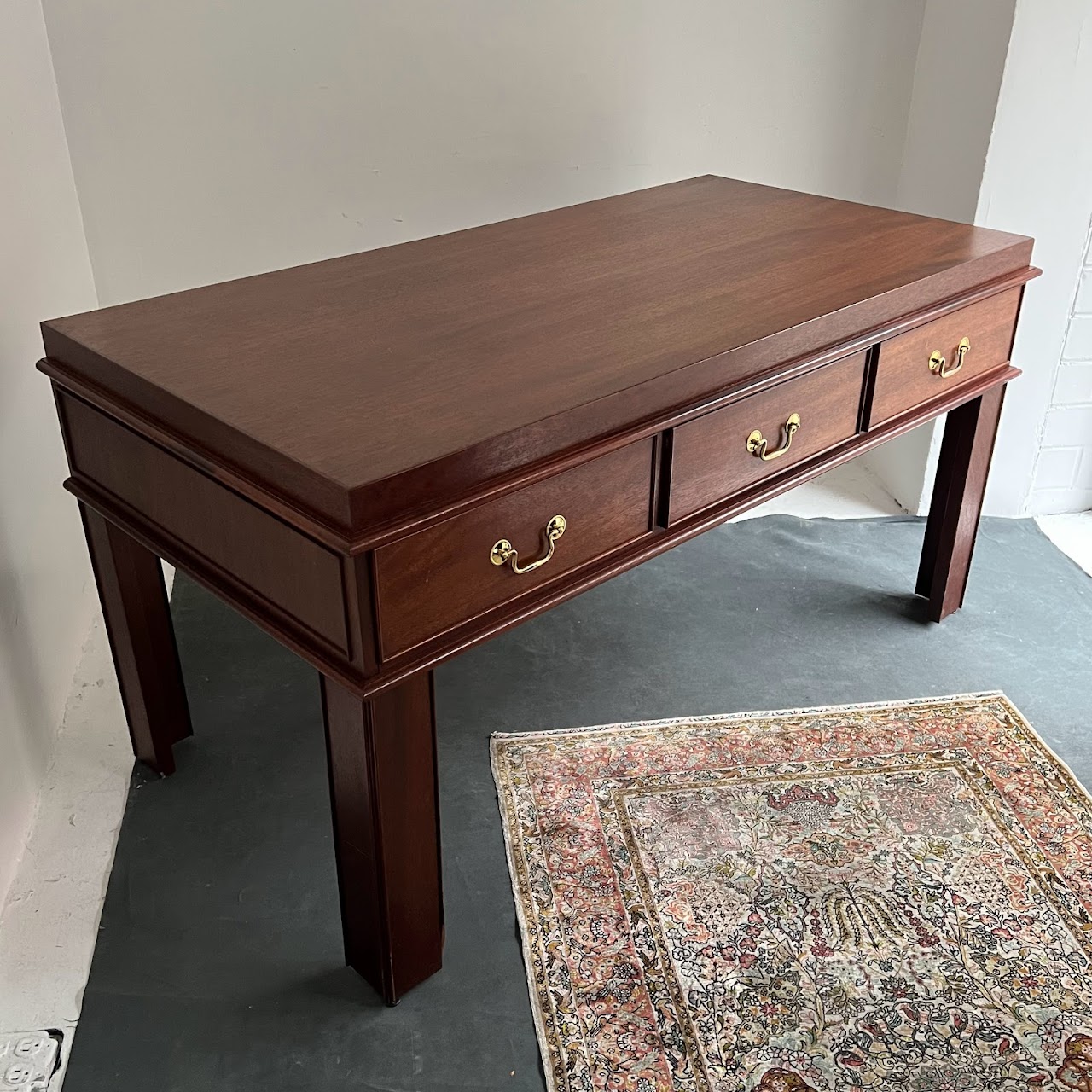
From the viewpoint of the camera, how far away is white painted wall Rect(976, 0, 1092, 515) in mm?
2271

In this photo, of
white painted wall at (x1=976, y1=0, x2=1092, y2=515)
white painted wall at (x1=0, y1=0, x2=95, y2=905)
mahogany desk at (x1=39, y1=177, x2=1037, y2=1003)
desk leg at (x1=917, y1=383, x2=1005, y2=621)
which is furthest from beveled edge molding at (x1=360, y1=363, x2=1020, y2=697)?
white painted wall at (x1=0, y1=0, x2=95, y2=905)

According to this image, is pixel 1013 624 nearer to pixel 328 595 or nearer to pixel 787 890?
pixel 787 890

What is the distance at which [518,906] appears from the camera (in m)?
1.63

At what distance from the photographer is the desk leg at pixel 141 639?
1690mm

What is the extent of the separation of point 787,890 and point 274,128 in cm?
169

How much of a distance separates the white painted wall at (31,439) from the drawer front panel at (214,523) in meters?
0.39

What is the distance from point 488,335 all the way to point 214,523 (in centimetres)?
43

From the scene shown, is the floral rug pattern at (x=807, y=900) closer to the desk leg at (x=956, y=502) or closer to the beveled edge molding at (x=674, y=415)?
the desk leg at (x=956, y=502)

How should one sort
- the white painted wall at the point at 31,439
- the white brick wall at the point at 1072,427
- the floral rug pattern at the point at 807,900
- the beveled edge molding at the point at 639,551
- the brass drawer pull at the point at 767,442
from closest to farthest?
the beveled edge molding at the point at 639,551, the floral rug pattern at the point at 807,900, the brass drawer pull at the point at 767,442, the white painted wall at the point at 31,439, the white brick wall at the point at 1072,427

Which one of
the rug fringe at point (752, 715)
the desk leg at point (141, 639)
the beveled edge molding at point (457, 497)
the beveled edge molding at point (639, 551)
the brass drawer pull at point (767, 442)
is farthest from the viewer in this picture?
the rug fringe at point (752, 715)

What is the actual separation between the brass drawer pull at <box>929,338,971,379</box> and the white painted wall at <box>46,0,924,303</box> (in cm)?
93

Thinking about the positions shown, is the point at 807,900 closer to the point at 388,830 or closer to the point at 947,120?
the point at 388,830

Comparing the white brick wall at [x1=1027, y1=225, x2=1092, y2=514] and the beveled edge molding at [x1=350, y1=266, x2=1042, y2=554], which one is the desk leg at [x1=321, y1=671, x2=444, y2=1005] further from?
the white brick wall at [x1=1027, y1=225, x2=1092, y2=514]

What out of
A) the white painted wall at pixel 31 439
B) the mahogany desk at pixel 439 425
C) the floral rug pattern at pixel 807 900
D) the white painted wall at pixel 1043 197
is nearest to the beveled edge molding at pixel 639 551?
the mahogany desk at pixel 439 425
